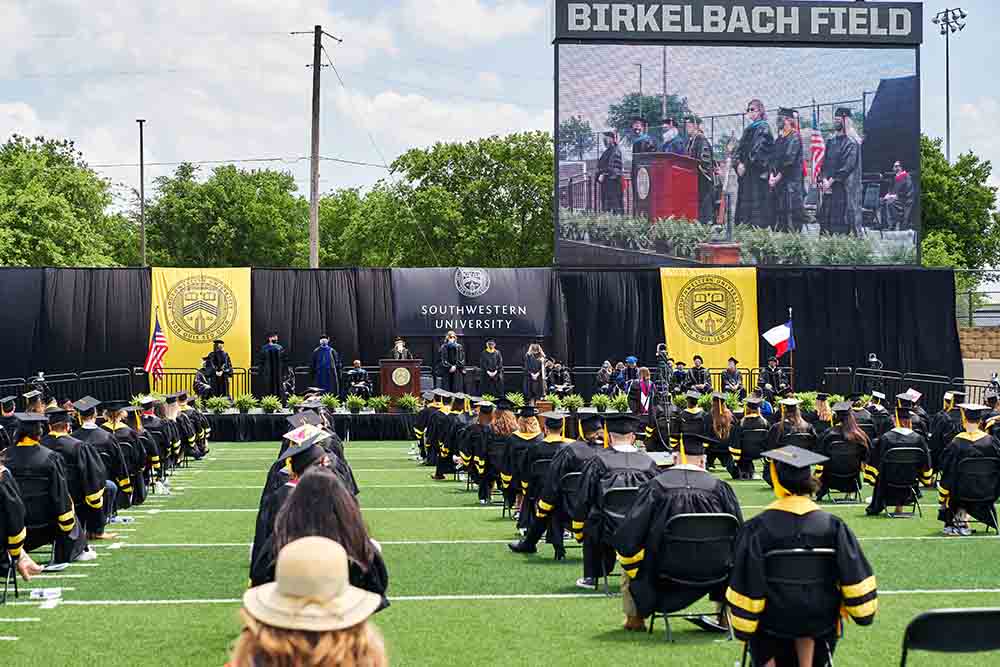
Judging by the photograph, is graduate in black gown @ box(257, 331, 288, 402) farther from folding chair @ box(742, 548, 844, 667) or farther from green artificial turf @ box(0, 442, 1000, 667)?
folding chair @ box(742, 548, 844, 667)

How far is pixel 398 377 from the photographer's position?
3003cm

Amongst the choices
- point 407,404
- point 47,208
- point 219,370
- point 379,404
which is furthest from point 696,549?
point 47,208

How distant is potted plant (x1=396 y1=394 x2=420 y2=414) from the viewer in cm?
2970

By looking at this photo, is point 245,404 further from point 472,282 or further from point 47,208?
point 47,208

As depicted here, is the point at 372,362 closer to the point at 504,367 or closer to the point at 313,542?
the point at 504,367

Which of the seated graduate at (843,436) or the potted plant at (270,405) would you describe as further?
the potted plant at (270,405)

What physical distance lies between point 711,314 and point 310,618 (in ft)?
103

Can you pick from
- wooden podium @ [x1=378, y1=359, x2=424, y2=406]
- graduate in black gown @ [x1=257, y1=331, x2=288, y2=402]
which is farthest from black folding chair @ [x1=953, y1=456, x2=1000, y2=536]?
graduate in black gown @ [x1=257, y1=331, x2=288, y2=402]

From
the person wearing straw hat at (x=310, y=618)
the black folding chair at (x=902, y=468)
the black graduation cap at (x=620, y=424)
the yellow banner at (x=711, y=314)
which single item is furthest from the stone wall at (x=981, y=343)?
the person wearing straw hat at (x=310, y=618)

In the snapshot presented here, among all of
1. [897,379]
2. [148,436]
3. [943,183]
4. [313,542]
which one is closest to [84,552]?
[148,436]

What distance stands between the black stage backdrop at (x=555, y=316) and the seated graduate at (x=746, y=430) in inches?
495

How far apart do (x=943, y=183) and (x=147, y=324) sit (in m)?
48.7

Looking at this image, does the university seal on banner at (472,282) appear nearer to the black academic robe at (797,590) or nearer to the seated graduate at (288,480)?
the seated graduate at (288,480)

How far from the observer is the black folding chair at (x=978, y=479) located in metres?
14.4
